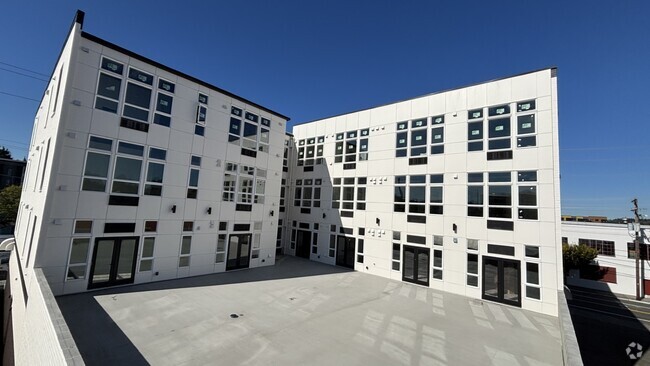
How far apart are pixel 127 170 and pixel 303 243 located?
1184 cm

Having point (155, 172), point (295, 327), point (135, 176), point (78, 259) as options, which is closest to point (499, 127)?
point (295, 327)

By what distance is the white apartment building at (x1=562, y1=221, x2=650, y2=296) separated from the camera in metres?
19.3

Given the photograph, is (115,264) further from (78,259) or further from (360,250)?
(360,250)

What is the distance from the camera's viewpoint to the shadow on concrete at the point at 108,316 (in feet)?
19.0

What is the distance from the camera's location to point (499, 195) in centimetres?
1181

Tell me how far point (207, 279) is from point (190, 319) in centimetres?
460

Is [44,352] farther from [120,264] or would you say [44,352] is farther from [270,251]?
[270,251]

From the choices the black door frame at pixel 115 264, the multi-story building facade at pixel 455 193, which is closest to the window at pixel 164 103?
the black door frame at pixel 115 264

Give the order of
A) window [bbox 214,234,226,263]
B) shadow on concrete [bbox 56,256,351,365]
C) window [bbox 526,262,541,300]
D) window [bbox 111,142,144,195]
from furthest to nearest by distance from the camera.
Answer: window [bbox 214,234,226,263], window [bbox 526,262,541,300], window [bbox 111,142,144,195], shadow on concrete [bbox 56,256,351,365]

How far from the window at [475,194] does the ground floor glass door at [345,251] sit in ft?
23.2

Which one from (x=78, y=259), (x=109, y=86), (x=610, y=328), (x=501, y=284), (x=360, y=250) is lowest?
(x=610, y=328)

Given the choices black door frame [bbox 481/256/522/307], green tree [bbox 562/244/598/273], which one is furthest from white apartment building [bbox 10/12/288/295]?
green tree [bbox 562/244/598/273]

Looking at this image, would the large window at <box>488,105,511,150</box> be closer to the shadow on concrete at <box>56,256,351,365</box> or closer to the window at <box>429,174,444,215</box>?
the window at <box>429,174,444,215</box>

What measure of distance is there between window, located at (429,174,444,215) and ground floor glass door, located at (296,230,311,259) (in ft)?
29.1
